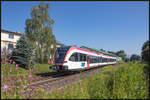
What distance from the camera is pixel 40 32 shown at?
25969 millimetres

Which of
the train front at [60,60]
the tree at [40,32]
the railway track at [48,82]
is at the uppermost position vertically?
the tree at [40,32]

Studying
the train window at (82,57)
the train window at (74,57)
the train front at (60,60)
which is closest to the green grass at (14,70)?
the train front at (60,60)

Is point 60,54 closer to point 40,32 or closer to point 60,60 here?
point 60,60

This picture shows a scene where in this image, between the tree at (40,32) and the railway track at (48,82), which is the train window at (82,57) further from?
the tree at (40,32)

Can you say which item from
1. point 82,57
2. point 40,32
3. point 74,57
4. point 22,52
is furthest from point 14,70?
point 40,32

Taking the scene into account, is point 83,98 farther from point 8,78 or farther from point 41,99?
point 8,78

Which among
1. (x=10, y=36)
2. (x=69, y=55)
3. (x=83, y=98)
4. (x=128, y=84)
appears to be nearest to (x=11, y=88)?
(x=83, y=98)

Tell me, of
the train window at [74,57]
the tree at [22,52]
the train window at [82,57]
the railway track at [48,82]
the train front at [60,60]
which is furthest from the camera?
the tree at [22,52]

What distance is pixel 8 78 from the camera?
3869mm

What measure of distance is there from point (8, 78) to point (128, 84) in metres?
4.38

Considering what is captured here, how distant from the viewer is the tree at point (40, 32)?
2567 cm

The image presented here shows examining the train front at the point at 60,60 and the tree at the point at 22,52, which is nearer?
the train front at the point at 60,60

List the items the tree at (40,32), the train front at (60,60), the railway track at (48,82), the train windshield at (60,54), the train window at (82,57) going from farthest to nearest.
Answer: the tree at (40,32), the train window at (82,57), the train windshield at (60,54), the train front at (60,60), the railway track at (48,82)

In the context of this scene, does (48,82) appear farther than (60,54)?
No
